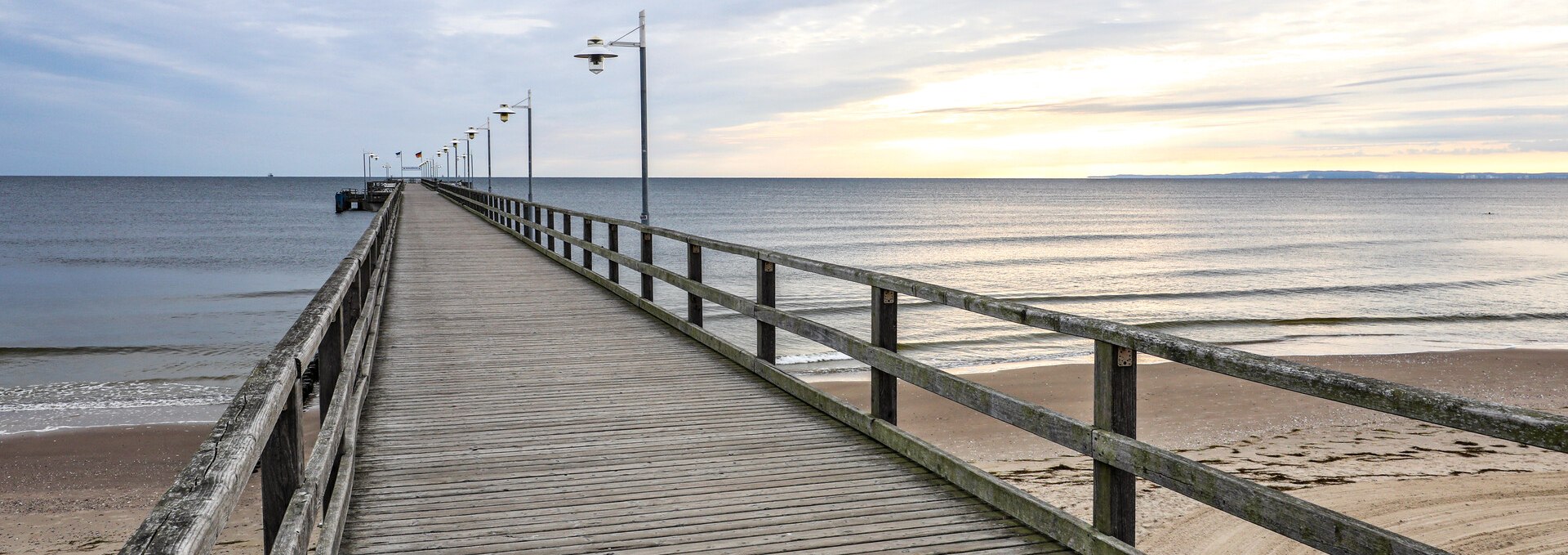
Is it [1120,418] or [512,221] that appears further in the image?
[512,221]

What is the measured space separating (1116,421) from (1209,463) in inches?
275

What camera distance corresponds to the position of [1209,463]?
970cm

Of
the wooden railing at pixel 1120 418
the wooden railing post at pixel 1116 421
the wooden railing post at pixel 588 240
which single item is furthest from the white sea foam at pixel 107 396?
the wooden railing post at pixel 1116 421

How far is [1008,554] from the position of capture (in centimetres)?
366

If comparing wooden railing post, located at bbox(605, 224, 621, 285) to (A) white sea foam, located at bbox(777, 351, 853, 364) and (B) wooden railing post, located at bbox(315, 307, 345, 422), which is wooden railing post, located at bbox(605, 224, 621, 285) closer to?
(A) white sea foam, located at bbox(777, 351, 853, 364)

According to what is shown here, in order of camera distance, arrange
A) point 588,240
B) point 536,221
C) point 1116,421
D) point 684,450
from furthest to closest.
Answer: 1. point 536,221
2. point 588,240
3. point 684,450
4. point 1116,421

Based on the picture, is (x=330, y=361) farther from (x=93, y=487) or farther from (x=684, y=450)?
(x=93, y=487)

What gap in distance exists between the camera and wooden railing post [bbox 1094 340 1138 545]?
135 inches

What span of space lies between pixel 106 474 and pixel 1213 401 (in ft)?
39.6

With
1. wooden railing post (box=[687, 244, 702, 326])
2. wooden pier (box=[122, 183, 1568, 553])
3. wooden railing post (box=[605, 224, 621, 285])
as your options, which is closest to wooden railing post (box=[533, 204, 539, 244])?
wooden railing post (box=[605, 224, 621, 285])

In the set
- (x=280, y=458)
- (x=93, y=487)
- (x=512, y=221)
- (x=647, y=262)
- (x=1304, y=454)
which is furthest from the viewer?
(x=512, y=221)

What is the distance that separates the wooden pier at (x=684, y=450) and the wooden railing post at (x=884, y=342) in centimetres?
1

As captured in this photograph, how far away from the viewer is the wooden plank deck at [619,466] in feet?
12.6

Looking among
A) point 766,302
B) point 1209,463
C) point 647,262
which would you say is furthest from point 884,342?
point 1209,463
